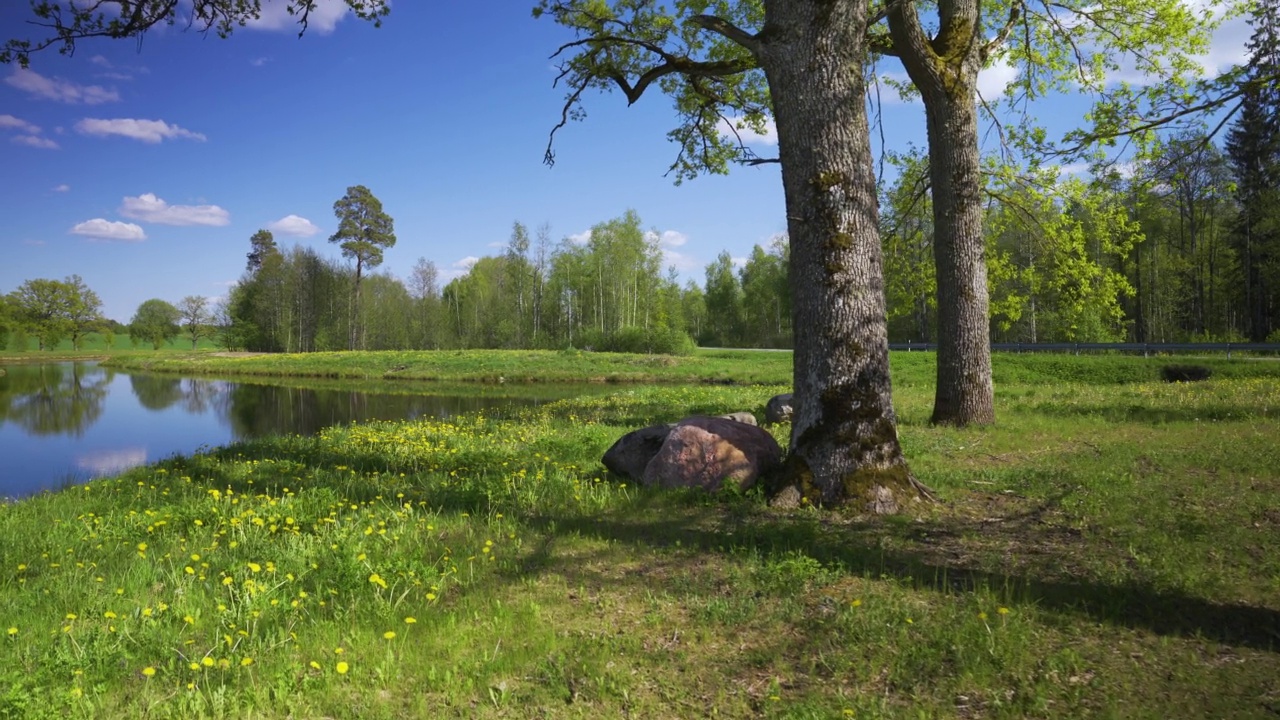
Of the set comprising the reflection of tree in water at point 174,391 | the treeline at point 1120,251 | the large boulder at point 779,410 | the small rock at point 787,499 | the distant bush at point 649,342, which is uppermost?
the treeline at point 1120,251

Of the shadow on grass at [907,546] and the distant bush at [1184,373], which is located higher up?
the distant bush at [1184,373]

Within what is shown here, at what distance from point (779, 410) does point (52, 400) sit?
112ft

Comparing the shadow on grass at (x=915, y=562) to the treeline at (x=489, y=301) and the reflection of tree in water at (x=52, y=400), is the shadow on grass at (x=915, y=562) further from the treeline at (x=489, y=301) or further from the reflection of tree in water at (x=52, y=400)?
the treeline at (x=489, y=301)

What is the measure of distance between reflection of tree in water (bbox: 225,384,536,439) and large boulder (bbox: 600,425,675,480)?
47.7 ft

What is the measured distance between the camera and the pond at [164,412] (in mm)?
15883

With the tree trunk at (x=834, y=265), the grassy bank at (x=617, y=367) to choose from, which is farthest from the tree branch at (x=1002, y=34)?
the grassy bank at (x=617, y=367)

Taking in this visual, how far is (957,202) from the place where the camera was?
10961mm

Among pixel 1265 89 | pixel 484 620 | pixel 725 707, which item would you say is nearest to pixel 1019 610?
pixel 725 707

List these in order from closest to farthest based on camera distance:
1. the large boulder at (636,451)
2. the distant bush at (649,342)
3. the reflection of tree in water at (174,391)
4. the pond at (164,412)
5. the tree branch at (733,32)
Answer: the tree branch at (733,32) → the large boulder at (636,451) → the pond at (164,412) → the reflection of tree in water at (174,391) → the distant bush at (649,342)

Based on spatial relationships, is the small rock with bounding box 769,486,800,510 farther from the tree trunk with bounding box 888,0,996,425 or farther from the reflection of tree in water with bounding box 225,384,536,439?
the reflection of tree in water with bounding box 225,384,536,439

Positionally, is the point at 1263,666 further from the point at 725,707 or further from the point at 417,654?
the point at 417,654

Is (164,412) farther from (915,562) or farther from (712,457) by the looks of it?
(915,562)

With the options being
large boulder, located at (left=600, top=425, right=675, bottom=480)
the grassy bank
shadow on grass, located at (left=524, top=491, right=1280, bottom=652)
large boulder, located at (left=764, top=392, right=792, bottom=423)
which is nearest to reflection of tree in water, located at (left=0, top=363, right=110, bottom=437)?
the grassy bank

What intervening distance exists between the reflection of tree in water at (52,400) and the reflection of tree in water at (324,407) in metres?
4.74
